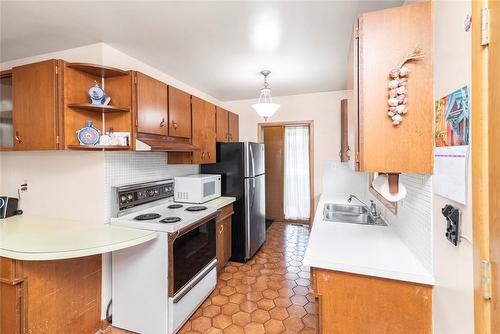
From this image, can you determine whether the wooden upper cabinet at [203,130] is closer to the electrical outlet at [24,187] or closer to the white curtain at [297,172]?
the electrical outlet at [24,187]

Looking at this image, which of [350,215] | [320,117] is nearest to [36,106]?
[350,215]

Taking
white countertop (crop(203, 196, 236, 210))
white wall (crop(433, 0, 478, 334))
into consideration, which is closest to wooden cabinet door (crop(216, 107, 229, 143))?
white countertop (crop(203, 196, 236, 210))

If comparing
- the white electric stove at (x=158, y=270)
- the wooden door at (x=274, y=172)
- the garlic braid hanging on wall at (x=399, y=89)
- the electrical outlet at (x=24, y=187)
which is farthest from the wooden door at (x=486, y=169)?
the wooden door at (x=274, y=172)

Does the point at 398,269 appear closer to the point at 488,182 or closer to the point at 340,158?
the point at 488,182

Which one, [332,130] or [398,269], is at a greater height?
[332,130]

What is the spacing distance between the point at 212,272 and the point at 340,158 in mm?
2411

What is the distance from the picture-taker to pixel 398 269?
3.76 feet

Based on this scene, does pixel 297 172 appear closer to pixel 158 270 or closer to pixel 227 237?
pixel 227 237

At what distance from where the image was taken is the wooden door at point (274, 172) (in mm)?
4688

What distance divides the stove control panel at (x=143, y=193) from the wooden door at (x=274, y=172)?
8.36ft

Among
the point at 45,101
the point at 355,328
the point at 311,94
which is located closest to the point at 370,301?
the point at 355,328

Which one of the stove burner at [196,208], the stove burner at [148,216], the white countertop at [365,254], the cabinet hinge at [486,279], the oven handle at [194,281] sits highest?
the cabinet hinge at [486,279]

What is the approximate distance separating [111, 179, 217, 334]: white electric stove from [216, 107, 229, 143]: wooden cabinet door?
51.8 inches

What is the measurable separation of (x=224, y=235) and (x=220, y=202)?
17.0 inches
